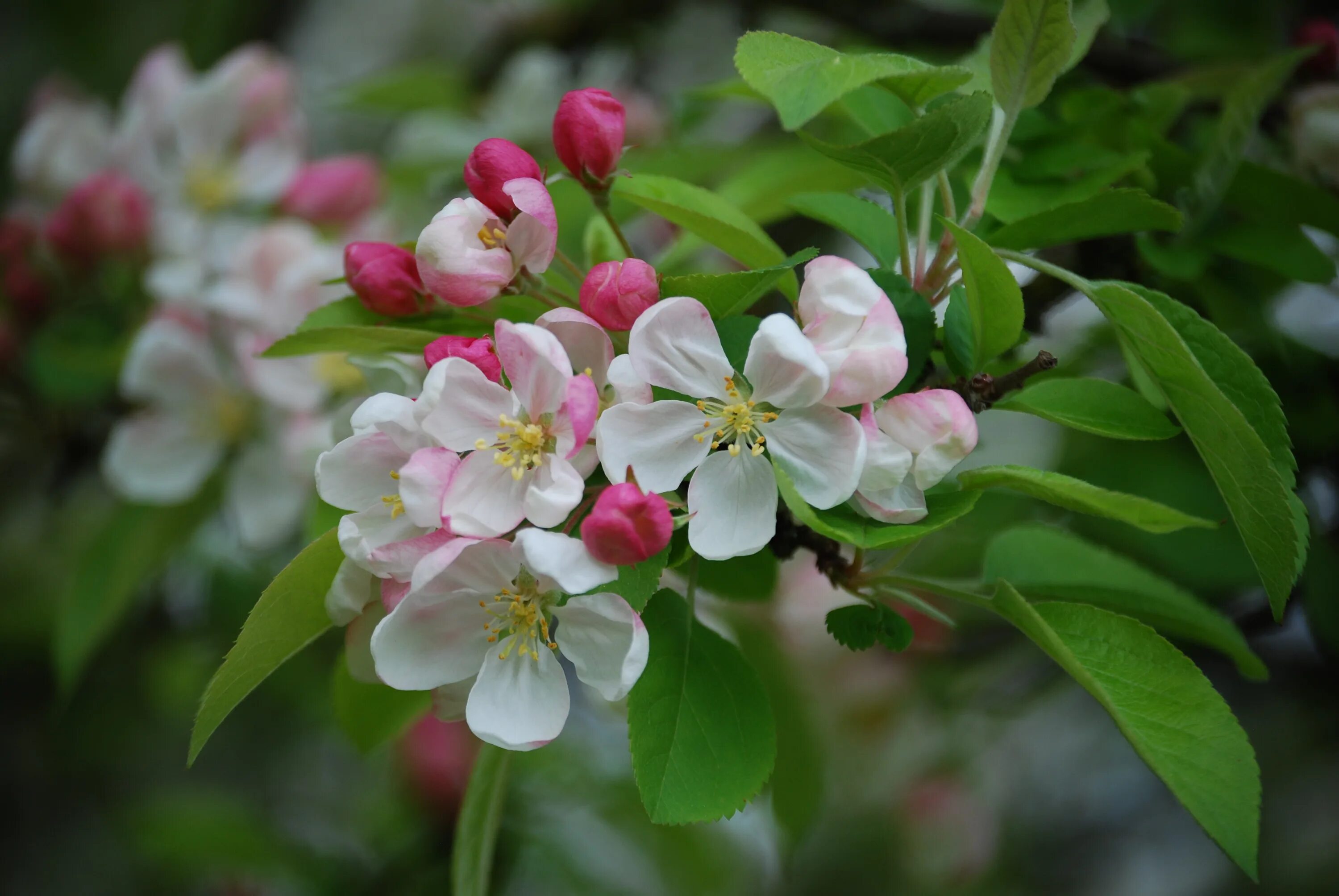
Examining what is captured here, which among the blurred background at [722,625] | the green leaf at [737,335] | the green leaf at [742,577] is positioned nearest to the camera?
the green leaf at [737,335]

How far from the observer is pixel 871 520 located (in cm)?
55

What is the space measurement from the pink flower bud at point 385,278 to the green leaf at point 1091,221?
1.27ft

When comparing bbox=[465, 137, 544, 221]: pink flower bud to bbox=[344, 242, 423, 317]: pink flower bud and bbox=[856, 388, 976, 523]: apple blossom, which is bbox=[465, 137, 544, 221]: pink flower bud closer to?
bbox=[344, 242, 423, 317]: pink flower bud

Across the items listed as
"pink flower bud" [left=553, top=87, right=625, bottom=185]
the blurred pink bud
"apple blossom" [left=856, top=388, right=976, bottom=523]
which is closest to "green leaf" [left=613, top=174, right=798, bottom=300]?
"pink flower bud" [left=553, top=87, right=625, bottom=185]

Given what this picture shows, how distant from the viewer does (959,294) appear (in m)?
0.62

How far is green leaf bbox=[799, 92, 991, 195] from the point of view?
53cm

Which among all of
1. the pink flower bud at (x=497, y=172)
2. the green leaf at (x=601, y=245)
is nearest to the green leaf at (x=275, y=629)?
the pink flower bud at (x=497, y=172)

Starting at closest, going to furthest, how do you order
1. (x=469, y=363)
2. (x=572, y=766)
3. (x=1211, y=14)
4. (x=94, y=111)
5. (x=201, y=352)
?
(x=469, y=363), (x=201, y=352), (x=1211, y=14), (x=94, y=111), (x=572, y=766)

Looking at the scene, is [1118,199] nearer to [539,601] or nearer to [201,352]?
[539,601]

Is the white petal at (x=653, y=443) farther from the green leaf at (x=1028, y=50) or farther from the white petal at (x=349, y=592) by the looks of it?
the green leaf at (x=1028, y=50)

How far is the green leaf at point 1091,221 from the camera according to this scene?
0.60 m

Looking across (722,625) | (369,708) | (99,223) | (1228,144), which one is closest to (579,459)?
(369,708)

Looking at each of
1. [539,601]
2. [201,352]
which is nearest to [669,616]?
[539,601]

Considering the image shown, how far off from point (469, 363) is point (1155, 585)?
0.56 meters
